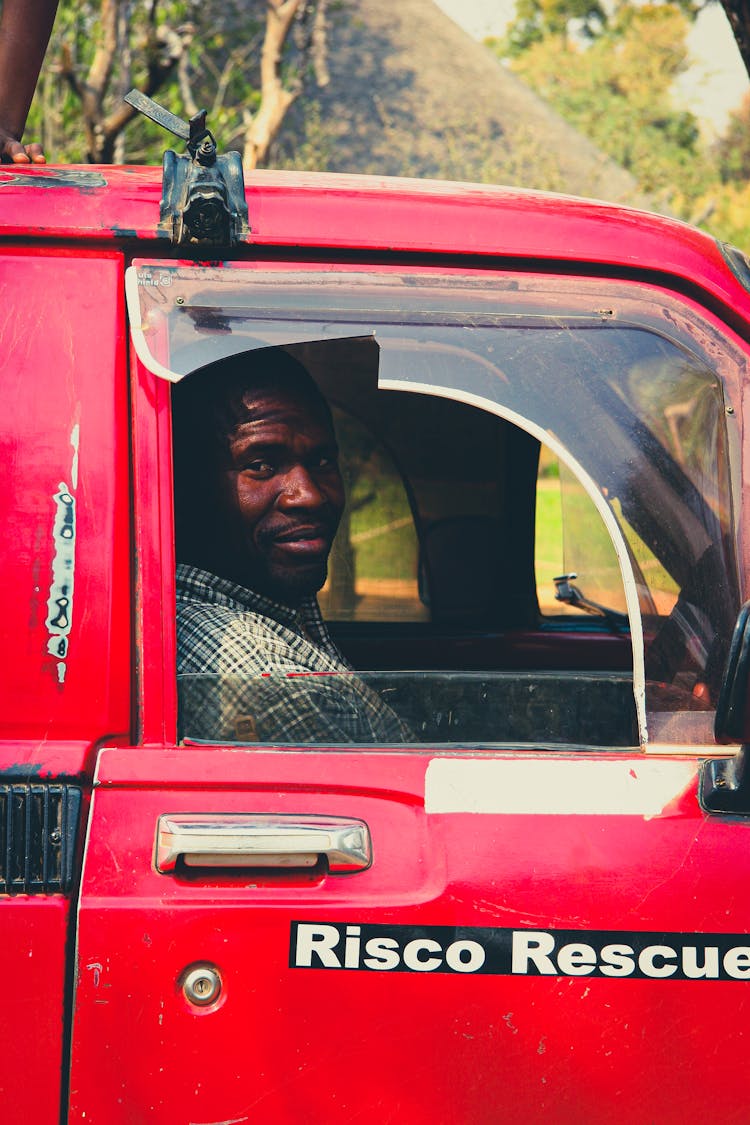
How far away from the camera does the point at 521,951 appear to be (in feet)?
4.50

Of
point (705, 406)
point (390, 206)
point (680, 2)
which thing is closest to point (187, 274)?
point (390, 206)

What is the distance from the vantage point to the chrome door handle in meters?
1.36

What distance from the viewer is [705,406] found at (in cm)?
153

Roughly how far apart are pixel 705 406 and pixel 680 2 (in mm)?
43432

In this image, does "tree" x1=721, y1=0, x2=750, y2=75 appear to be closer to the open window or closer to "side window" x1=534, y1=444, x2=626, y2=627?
"side window" x1=534, y1=444, x2=626, y2=627

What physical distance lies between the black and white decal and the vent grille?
31 cm

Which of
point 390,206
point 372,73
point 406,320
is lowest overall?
point 406,320

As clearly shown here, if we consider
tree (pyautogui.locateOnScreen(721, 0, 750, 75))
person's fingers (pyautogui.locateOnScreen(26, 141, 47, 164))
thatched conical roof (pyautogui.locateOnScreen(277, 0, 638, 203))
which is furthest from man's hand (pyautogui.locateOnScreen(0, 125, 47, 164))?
thatched conical roof (pyautogui.locateOnScreen(277, 0, 638, 203))

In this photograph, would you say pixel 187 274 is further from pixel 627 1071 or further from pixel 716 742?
pixel 627 1071

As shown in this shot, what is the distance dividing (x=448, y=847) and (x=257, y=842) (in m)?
0.24

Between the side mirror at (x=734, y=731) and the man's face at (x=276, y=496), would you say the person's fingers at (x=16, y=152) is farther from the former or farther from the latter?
the side mirror at (x=734, y=731)

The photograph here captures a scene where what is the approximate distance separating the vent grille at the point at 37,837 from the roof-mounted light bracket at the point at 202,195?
75 centimetres

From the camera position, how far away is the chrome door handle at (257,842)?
1.36m

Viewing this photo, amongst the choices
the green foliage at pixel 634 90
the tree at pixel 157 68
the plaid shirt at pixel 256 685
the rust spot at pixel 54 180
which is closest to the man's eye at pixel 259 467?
the plaid shirt at pixel 256 685
